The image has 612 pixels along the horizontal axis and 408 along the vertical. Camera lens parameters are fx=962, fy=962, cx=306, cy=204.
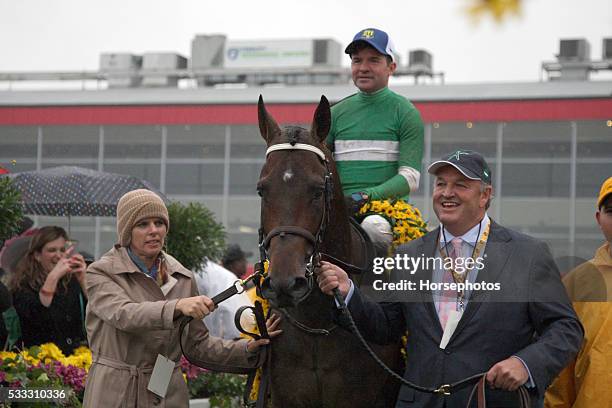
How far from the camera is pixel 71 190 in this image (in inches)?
389

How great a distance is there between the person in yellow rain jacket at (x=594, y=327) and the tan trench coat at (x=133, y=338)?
153 centimetres

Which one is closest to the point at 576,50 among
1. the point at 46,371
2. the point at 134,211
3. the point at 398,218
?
the point at 398,218

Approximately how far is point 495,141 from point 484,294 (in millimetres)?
7232

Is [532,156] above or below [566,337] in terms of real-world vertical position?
above

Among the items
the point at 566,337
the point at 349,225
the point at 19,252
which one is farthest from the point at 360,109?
the point at 19,252

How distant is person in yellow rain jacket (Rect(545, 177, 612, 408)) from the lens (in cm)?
431

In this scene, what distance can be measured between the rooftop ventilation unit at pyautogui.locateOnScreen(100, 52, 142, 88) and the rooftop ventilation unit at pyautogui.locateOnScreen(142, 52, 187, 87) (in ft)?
0.89

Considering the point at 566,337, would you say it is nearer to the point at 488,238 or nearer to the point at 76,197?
the point at 488,238

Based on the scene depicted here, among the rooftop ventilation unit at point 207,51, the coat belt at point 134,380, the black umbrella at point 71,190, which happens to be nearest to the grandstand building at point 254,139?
the black umbrella at point 71,190

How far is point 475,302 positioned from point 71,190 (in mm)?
6617

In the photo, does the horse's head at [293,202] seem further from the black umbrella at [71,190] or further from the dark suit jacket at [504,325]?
the black umbrella at [71,190]

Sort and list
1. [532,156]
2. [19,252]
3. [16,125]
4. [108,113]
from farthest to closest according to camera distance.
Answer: [108,113], [16,125], [532,156], [19,252]

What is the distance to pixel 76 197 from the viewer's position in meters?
9.85

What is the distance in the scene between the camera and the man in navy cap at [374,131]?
546 centimetres
